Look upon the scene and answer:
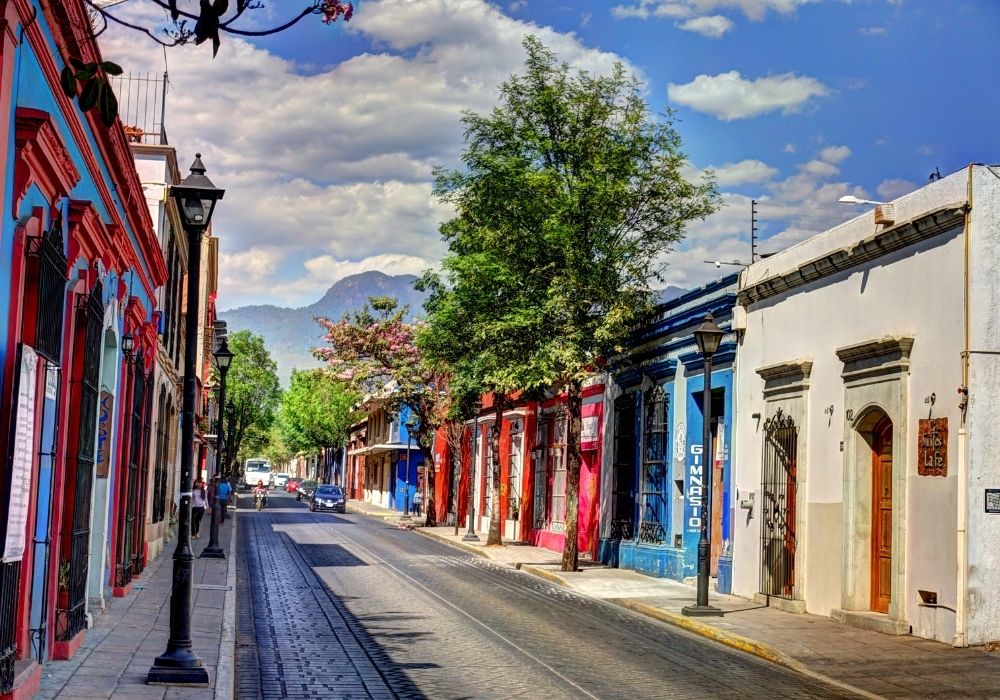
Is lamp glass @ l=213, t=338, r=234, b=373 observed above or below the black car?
above

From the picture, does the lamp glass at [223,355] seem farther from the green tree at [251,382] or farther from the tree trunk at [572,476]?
the green tree at [251,382]

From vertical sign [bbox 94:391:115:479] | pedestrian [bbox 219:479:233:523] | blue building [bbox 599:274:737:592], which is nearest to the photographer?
vertical sign [bbox 94:391:115:479]

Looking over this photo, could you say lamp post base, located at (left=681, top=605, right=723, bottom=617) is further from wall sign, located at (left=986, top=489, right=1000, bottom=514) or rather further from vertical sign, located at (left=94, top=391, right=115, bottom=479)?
vertical sign, located at (left=94, top=391, right=115, bottom=479)

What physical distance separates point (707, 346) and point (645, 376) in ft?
26.0

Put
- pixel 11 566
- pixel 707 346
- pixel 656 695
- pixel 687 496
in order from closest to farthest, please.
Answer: pixel 11 566 < pixel 656 695 < pixel 707 346 < pixel 687 496

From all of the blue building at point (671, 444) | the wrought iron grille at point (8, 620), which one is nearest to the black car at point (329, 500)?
the blue building at point (671, 444)

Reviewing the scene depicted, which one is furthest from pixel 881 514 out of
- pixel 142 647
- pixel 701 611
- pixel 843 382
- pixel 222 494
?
pixel 222 494

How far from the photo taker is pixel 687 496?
74.3ft

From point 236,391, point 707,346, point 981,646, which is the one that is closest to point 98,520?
point 707,346

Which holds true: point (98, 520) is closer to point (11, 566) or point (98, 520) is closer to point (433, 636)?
point (433, 636)

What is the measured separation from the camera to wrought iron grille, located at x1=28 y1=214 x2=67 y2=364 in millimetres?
8992

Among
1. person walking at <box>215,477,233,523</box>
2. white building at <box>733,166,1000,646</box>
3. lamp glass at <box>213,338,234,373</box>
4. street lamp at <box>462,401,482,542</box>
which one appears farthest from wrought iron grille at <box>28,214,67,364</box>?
street lamp at <box>462,401,482,542</box>

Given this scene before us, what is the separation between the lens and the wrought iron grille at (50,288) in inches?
354

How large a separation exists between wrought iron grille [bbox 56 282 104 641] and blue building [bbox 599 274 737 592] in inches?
433
